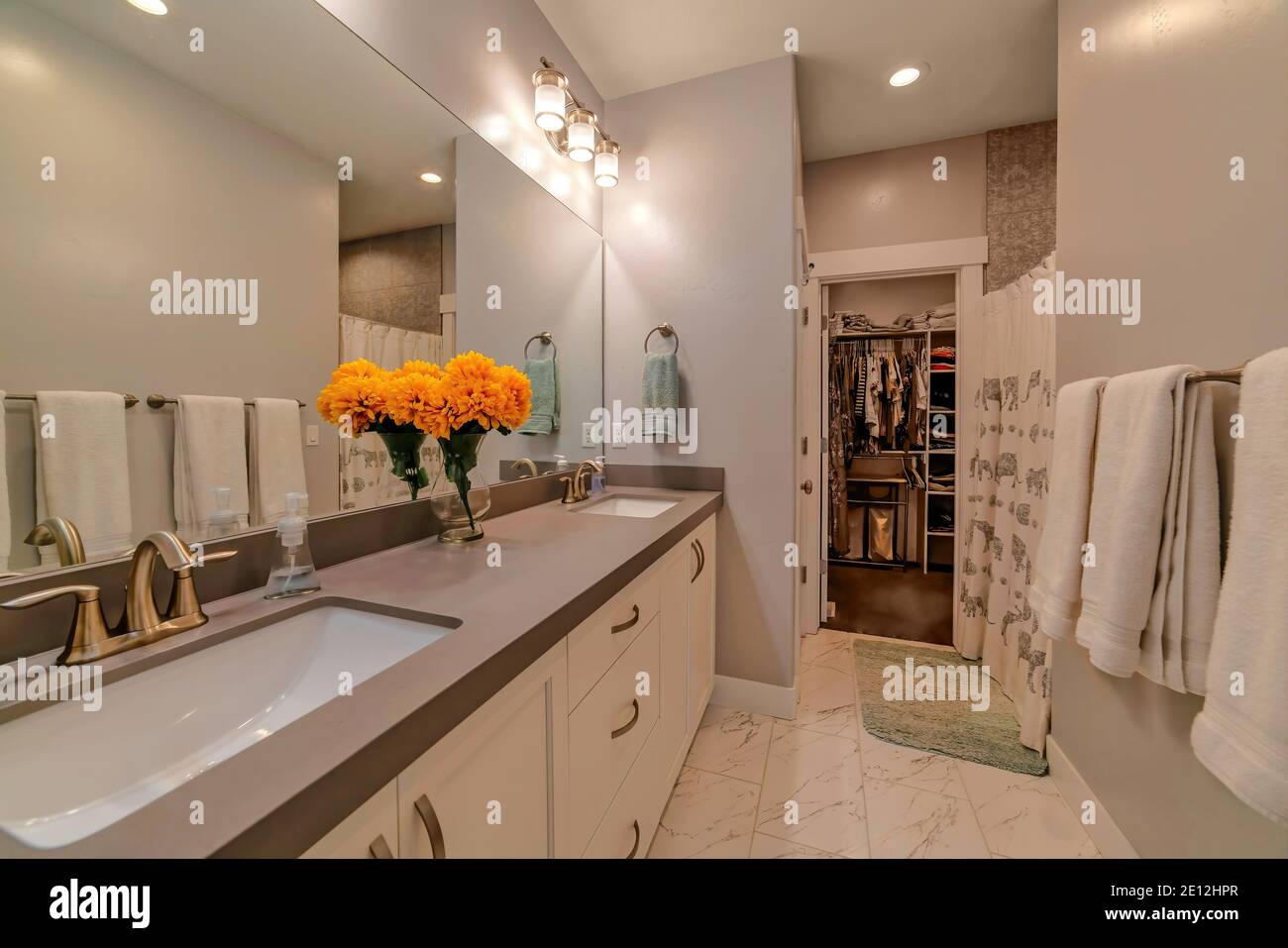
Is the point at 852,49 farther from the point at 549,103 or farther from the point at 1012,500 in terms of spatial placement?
the point at 1012,500

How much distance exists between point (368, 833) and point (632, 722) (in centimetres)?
76

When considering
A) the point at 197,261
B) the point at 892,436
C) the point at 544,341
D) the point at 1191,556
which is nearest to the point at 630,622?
the point at 197,261

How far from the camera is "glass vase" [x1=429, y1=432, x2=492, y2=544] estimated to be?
122 cm

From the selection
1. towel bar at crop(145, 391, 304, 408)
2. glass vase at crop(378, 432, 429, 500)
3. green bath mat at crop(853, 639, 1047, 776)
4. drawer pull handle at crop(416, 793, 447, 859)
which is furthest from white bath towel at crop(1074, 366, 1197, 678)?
towel bar at crop(145, 391, 304, 408)

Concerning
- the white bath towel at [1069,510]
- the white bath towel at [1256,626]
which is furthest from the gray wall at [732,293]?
the white bath towel at [1256,626]

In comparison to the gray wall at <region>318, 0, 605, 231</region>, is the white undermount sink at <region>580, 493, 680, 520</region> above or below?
below

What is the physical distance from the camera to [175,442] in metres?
0.80

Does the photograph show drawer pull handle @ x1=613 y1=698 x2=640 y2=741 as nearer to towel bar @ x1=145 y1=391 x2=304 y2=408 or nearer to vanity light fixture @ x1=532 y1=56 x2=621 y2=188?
towel bar @ x1=145 y1=391 x2=304 y2=408

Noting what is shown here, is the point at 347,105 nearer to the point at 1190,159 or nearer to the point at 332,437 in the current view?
the point at 332,437

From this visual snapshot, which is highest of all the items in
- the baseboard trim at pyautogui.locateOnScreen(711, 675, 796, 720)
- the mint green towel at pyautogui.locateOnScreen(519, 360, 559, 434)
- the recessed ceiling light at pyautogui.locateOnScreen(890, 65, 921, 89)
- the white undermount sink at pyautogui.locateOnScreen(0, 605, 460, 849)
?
the recessed ceiling light at pyautogui.locateOnScreen(890, 65, 921, 89)

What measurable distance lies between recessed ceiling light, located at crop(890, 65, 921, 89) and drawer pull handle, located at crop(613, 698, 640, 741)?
8.51ft

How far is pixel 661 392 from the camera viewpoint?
6.86 ft

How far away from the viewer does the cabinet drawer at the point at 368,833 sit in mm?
436

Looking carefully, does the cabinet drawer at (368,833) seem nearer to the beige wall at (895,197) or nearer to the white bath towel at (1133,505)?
the white bath towel at (1133,505)
